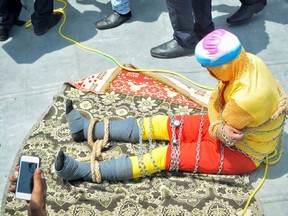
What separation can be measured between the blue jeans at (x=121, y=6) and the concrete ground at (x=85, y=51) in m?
0.11

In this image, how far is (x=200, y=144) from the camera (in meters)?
2.44

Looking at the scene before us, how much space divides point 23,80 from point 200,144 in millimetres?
1422

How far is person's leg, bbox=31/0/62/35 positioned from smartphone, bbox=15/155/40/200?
1.78 metres

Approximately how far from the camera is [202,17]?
3252 mm

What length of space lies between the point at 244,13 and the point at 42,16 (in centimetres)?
151

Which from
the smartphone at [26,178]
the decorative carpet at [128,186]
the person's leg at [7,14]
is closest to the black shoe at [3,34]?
the person's leg at [7,14]

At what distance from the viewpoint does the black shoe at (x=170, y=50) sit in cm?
330

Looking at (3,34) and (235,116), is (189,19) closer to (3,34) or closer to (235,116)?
(235,116)

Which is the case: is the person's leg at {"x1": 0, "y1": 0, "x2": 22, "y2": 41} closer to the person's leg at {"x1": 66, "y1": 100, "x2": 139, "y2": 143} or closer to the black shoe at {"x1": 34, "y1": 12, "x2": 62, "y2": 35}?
the black shoe at {"x1": 34, "y1": 12, "x2": 62, "y2": 35}

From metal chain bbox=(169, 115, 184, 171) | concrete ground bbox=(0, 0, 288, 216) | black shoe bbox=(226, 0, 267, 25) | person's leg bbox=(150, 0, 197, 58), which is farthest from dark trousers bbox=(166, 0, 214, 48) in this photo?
metal chain bbox=(169, 115, 184, 171)

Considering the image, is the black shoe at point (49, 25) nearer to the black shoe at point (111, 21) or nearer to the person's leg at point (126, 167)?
the black shoe at point (111, 21)

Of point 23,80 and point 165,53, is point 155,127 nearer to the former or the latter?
point 165,53

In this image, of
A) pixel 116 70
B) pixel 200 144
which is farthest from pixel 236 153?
pixel 116 70

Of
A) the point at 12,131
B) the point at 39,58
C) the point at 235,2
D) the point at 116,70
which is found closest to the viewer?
the point at 12,131
